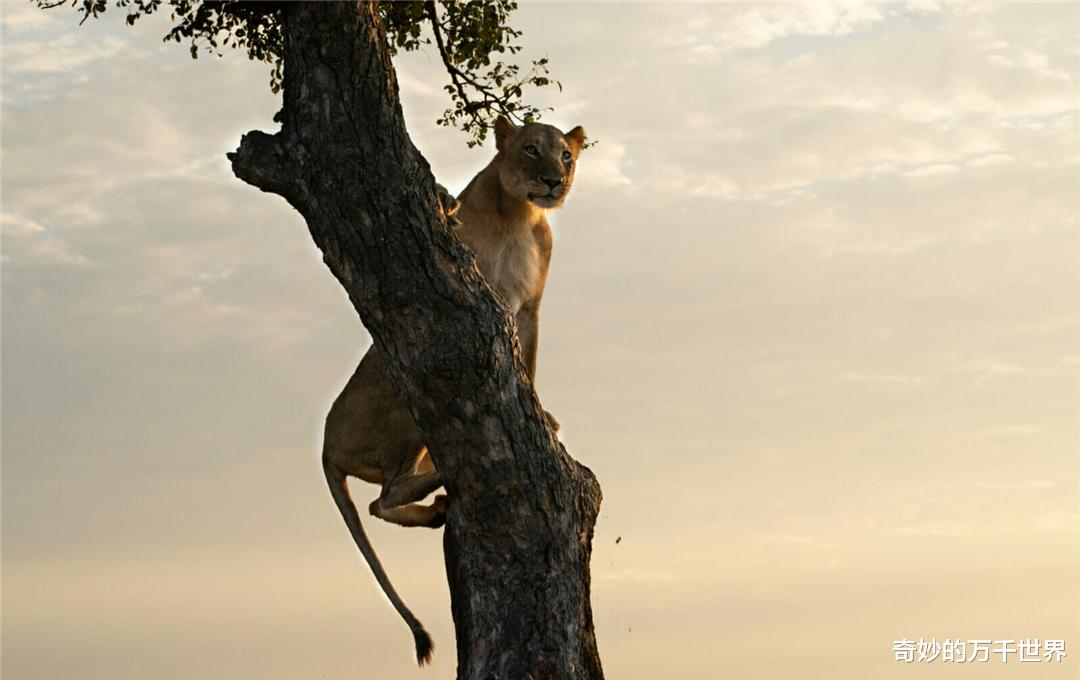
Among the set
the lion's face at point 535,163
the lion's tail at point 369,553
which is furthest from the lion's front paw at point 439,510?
the lion's face at point 535,163

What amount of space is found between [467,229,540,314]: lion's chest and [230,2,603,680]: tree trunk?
5.08 feet

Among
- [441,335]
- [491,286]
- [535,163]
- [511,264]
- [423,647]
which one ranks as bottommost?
[423,647]

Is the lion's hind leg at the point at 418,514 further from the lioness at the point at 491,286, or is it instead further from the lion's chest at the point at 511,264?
the lion's chest at the point at 511,264

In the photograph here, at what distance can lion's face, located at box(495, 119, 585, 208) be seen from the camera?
9.73m

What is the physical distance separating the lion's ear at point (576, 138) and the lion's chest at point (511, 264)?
2.46 ft

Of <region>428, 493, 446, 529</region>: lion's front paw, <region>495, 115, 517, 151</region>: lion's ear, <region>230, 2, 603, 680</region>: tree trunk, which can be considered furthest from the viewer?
<region>495, 115, 517, 151</region>: lion's ear

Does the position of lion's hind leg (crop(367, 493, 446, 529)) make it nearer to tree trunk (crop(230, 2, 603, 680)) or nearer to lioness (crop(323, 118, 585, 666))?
lioness (crop(323, 118, 585, 666))

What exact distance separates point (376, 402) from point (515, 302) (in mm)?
1169

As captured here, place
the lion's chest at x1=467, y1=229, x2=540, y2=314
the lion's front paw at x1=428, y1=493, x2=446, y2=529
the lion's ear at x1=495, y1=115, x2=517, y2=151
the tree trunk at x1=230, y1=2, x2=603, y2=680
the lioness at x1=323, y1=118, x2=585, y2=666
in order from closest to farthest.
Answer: the tree trunk at x1=230, y1=2, x2=603, y2=680 → the lion's front paw at x1=428, y1=493, x2=446, y2=529 → the lioness at x1=323, y1=118, x2=585, y2=666 → the lion's chest at x1=467, y1=229, x2=540, y2=314 → the lion's ear at x1=495, y1=115, x2=517, y2=151

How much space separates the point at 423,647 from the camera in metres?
9.39

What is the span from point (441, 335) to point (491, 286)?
161 cm

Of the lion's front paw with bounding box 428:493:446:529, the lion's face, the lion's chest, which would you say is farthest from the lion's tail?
the lion's face

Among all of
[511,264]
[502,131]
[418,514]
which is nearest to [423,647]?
Result: [418,514]

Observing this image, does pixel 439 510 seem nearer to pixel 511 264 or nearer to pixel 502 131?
pixel 511 264
